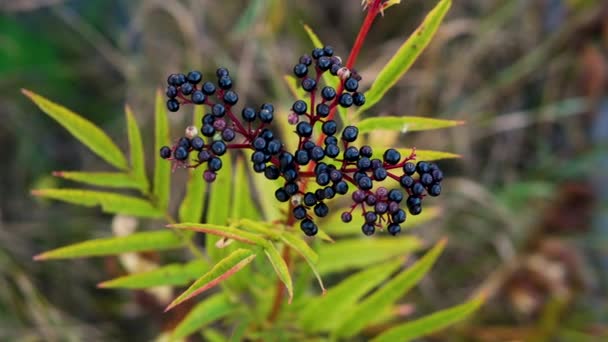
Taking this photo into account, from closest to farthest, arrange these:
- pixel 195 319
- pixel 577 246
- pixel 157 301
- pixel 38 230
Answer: pixel 195 319 → pixel 157 301 → pixel 38 230 → pixel 577 246

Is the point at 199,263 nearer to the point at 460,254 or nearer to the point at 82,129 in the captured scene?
the point at 82,129

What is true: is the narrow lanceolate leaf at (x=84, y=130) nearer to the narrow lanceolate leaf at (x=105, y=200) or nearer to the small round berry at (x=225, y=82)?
the narrow lanceolate leaf at (x=105, y=200)

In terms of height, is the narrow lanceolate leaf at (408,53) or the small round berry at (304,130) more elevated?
the narrow lanceolate leaf at (408,53)

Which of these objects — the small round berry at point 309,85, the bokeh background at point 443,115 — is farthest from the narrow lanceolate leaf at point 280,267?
the bokeh background at point 443,115

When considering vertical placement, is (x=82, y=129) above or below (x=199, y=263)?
above

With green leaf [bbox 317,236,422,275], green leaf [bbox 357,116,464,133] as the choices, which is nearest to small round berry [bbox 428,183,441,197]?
green leaf [bbox 357,116,464,133]

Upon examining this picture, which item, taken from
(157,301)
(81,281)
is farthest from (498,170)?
(81,281)

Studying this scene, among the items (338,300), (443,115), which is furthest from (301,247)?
(443,115)
